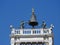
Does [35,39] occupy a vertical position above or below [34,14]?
below

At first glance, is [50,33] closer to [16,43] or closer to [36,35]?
[36,35]

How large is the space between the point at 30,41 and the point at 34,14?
4542mm

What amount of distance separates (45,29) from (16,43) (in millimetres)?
4597

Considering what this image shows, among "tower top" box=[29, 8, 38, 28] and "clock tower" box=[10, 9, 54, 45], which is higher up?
"tower top" box=[29, 8, 38, 28]

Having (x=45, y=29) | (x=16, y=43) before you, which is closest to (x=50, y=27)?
(x=45, y=29)

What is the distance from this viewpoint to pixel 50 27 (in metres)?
50.5

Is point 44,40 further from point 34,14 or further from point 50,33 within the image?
point 34,14

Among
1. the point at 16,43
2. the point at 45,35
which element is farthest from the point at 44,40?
the point at 16,43

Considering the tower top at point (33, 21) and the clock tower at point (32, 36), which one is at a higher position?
the tower top at point (33, 21)

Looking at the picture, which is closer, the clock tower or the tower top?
the clock tower

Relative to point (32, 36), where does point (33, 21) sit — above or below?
above

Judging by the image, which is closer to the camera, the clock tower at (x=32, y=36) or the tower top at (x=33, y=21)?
the clock tower at (x=32, y=36)

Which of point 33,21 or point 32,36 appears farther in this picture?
point 33,21

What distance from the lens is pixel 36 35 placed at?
50.3 m
